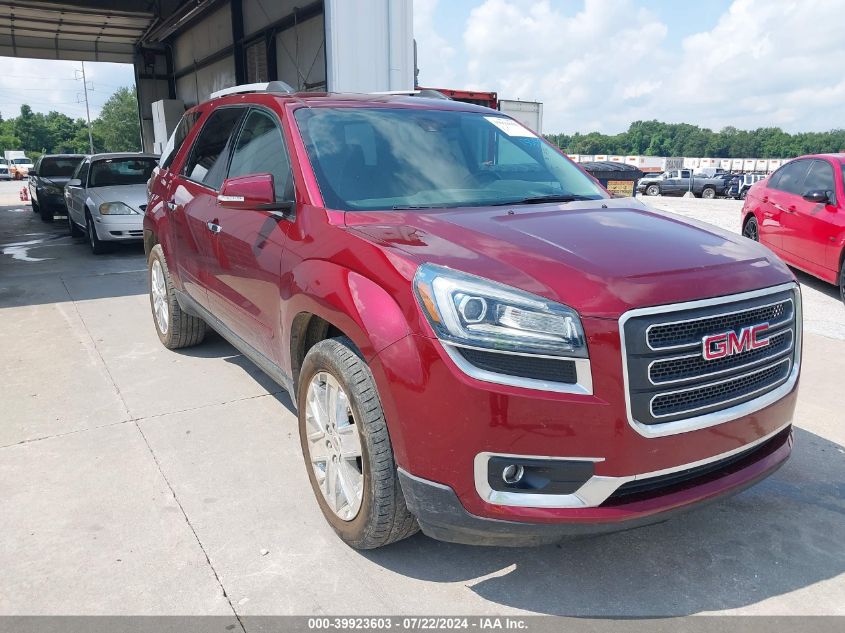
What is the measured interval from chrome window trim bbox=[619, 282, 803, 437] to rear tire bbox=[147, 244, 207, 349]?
3.82 m

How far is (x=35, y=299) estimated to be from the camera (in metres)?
7.29

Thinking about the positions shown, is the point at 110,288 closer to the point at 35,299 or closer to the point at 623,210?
the point at 35,299

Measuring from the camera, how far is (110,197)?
10172 millimetres

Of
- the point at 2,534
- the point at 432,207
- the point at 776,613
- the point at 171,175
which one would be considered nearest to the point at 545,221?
the point at 432,207

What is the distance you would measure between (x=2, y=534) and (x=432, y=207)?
2.35 m

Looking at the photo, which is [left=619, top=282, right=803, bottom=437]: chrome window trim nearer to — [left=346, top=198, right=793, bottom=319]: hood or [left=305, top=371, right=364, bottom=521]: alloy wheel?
[left=346, top=198, right=793, bottom=319]: hood

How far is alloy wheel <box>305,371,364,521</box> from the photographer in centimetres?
255

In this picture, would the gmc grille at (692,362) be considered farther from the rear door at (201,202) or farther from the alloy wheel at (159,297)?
the alloy wheel at (159,297)

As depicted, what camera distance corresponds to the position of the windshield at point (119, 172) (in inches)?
429

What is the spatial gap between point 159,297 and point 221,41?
15.4 metres

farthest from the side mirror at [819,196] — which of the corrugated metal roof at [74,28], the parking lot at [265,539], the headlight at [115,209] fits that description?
the corrugated metal roof at [74,28]

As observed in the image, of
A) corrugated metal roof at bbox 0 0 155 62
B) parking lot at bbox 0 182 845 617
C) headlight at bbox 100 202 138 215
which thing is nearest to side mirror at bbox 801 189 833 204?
parking lot at bbox 0 182 845 617

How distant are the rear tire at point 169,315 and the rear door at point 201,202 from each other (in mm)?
384

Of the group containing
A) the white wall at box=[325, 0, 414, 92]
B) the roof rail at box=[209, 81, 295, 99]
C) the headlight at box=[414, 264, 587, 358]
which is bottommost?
the headlight at box=[414, 264, 587, 358]
